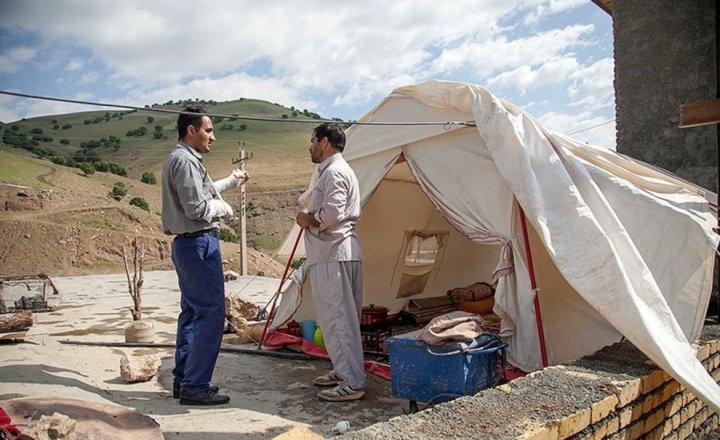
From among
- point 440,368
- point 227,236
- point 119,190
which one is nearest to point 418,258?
point 440,368

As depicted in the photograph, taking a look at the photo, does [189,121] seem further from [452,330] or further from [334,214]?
[452,330]

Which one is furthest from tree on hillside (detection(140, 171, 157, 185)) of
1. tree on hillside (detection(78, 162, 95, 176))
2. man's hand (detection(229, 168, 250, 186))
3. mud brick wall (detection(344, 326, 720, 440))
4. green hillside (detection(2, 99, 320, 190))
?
mud brick wall (detection(344, 326, 720, 440))

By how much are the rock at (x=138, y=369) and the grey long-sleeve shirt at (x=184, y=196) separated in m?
1.32

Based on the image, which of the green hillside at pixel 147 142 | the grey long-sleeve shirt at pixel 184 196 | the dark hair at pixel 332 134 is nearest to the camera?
the grey long-sleeve shirt at pixel 184 196

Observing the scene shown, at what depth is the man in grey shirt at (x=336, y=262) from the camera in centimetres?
427

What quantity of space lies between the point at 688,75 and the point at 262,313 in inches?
243

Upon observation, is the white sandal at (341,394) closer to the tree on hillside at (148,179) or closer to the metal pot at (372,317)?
the metal pot at (372,317)

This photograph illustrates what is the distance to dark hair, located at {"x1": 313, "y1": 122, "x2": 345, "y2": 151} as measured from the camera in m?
4.55

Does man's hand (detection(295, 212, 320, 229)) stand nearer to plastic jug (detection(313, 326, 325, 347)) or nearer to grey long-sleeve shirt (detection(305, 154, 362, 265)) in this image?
grey long-sleeve shirt (detection(305, 154, 362, 265))

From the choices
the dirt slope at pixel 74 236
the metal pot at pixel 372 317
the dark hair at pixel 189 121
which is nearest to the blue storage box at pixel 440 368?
the dark hair at pixel 189 121

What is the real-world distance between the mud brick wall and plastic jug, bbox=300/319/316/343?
3.12 m

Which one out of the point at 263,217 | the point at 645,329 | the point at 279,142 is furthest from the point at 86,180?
the point at 645,329

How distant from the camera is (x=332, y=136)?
455cm

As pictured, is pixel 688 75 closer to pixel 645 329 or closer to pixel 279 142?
pixel 645 329
